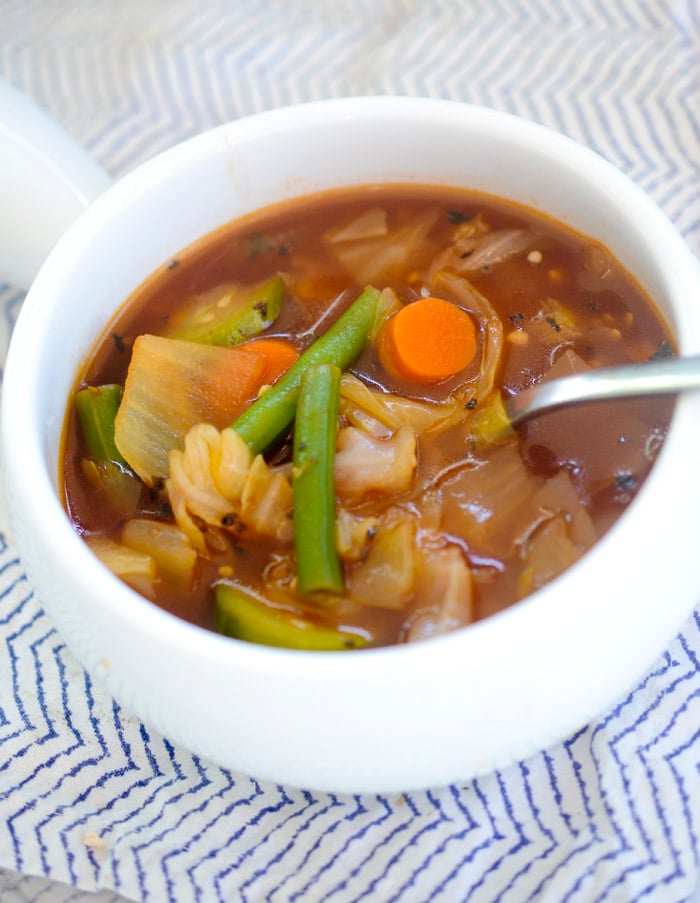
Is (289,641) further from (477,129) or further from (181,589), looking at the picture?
(477,129)

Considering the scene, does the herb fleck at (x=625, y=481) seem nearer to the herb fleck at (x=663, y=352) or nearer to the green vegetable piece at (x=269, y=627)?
the herb fleck at (x=663, y=352)

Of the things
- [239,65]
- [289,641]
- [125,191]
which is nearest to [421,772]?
[289,641]

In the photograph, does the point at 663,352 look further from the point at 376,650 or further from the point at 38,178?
the point at 38,178

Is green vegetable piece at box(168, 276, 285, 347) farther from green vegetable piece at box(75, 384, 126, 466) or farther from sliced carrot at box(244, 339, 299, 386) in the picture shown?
green vegetable piece at box(75, 384, 126, 466)

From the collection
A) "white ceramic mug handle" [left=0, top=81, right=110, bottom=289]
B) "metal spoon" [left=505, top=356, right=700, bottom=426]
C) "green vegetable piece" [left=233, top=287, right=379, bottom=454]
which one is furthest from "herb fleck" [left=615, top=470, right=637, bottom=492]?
"white ceramic mug handle" [left=0, top=81, right=110, bottom=289]

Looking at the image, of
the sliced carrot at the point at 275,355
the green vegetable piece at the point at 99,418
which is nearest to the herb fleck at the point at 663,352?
the sliced carrot at the point at 275,355

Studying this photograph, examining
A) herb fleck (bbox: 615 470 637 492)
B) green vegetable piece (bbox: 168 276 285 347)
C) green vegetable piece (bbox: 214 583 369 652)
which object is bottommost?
green vegetable piece (bbox: 214 583 369 652)

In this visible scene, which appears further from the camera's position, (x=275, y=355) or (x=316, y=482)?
(x=275, y=355)

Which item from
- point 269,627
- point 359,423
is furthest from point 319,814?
point 359,423
